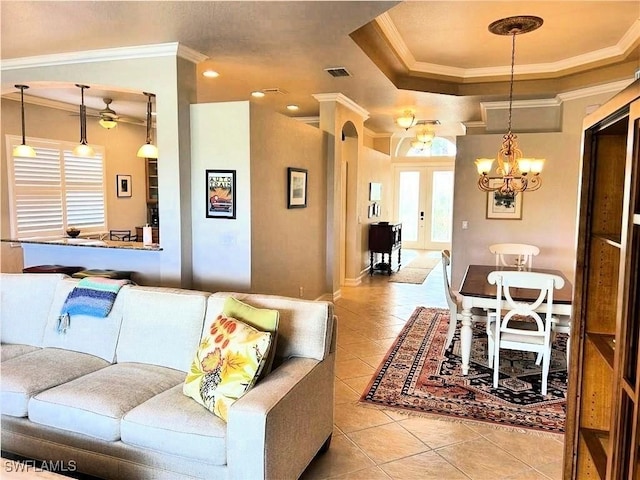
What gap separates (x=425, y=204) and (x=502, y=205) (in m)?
5.88

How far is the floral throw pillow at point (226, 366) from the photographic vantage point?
87.6 inches

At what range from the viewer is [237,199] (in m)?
4.45

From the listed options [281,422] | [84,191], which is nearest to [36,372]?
[281,422]

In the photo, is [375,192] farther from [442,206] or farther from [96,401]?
[96,401]

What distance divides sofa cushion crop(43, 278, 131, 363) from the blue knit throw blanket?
0.09 ft

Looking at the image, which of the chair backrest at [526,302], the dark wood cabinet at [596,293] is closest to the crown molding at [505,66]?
the chair backrest at [526,302]

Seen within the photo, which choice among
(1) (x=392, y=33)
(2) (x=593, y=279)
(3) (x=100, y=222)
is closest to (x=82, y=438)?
(2) (x=593, y=279)

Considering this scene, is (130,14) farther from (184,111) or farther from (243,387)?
(243,387)

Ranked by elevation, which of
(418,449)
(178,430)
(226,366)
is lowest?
(418,449)

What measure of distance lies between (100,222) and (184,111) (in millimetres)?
4475

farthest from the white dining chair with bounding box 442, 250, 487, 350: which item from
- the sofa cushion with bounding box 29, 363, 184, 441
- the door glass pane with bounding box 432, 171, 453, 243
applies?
the door glass pane with bounding box 432, 171, 453, 243

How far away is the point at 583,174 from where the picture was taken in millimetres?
1944

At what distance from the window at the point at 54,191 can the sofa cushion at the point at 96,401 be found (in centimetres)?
499

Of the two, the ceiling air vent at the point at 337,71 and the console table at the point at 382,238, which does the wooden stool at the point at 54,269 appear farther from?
the console table at the point at 382,238
